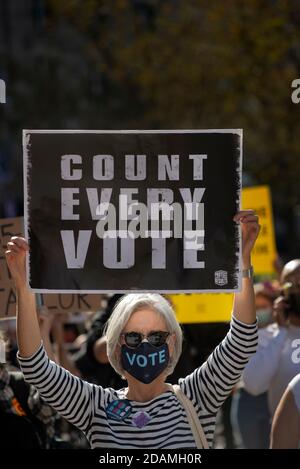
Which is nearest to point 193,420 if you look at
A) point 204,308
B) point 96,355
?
point 204,308

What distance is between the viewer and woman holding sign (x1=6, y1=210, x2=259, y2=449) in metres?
3.68

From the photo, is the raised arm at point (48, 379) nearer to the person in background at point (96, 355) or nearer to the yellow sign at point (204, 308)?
the person in background at point (96, 355)

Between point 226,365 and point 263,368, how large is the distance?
4.90ft

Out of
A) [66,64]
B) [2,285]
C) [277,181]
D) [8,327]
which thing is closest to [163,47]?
[277,181]

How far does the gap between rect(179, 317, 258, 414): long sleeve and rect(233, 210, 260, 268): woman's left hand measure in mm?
240

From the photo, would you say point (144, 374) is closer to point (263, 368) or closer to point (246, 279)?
point (246, 279)

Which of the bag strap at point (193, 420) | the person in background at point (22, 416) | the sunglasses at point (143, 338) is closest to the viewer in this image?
the bag strap at point (193, 420)

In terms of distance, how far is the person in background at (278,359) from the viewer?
5176 mm

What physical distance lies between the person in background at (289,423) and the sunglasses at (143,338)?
1.98ft

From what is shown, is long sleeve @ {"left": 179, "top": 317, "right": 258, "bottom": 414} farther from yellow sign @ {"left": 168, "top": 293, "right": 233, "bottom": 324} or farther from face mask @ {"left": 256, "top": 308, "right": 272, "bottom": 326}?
face mask @ {"left": 256, "top": 308, "right": 272, "bottom": 326}

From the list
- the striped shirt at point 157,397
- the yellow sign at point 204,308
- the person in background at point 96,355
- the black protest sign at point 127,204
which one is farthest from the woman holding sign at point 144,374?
the yellow sign at point 204,308

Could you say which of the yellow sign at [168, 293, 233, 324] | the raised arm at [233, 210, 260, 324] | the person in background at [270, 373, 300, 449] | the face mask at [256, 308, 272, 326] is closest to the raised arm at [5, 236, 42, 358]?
the raised arm at [233, 210, 260, 324]
